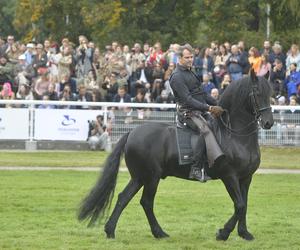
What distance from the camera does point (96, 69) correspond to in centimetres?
2866

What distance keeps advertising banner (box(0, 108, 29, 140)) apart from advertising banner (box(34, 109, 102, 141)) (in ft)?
1.04

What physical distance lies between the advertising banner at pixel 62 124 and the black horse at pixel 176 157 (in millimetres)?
13438

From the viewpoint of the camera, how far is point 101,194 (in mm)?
12648

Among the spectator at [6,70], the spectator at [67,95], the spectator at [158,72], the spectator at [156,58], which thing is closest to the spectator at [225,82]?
the spectator at [158,72]

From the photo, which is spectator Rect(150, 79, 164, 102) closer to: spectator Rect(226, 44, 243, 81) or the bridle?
spectator Rect(226, 44, 243, 81)

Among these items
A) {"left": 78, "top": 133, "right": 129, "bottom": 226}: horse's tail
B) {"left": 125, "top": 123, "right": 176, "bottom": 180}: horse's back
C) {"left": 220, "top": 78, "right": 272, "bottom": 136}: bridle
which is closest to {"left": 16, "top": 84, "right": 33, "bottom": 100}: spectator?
{"left": 78, "top": 133, "right": 129, "bottom": 226}: horse's tail

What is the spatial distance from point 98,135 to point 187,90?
13.6 meters

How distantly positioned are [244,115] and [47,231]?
323cm

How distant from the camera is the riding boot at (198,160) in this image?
12.4 metres

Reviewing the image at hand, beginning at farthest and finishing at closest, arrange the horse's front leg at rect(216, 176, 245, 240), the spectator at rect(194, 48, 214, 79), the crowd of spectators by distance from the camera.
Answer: the spectator at rect(194, 48, 214, 79) → the crowd of spectators → the horse's front leg at rect(216, 176, 245, 240)

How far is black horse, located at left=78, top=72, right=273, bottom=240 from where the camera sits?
12.4 m

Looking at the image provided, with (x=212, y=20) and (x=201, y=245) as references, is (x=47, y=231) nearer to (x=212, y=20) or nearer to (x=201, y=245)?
(x=201, y=245)

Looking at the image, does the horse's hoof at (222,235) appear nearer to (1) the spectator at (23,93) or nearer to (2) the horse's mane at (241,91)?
(2) the horse's mane at (241,91)

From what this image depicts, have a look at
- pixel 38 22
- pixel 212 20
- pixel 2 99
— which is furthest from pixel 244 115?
pixel 38 22
